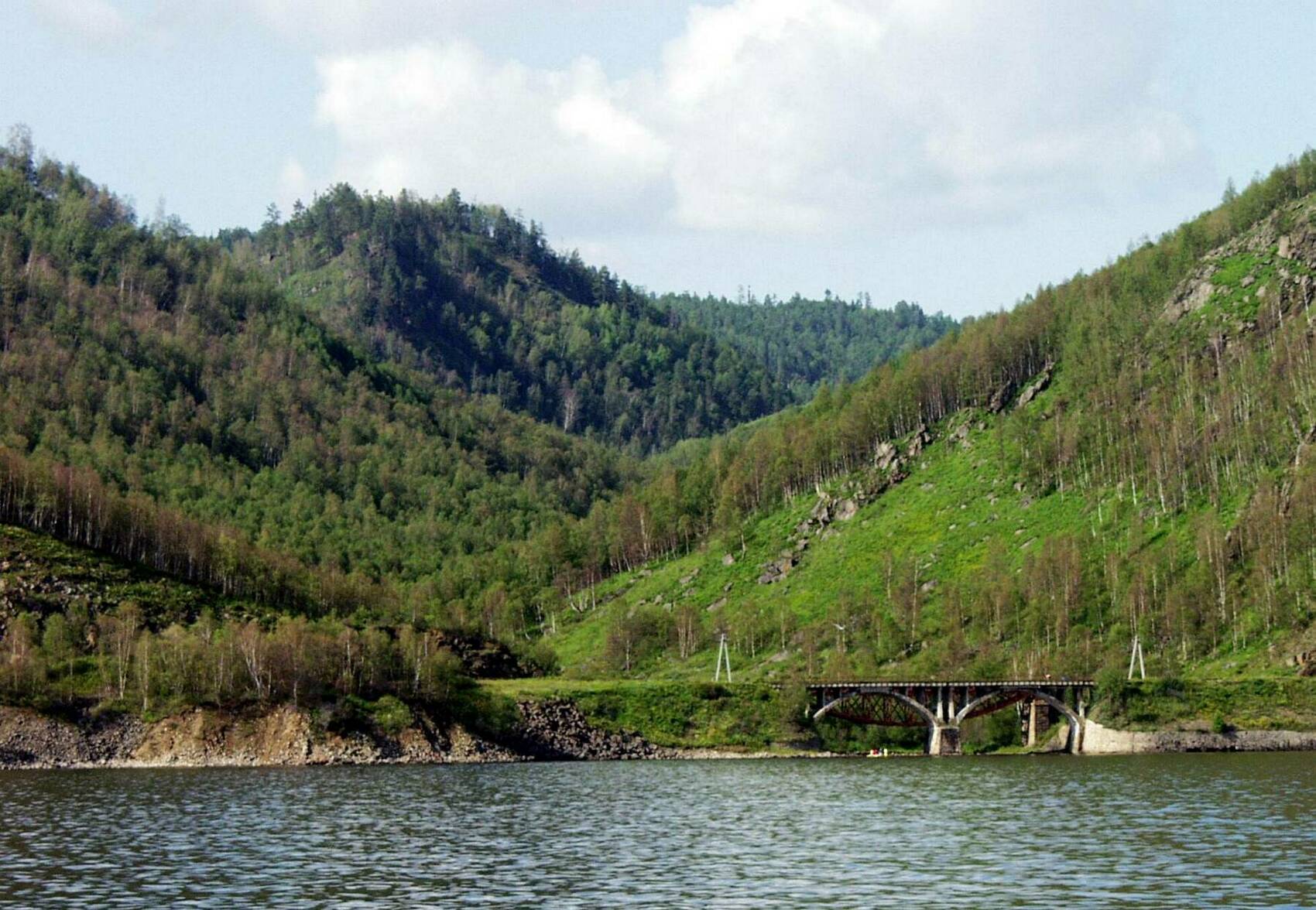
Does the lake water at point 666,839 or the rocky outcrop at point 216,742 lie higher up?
the rocky outcrop at point 216,742

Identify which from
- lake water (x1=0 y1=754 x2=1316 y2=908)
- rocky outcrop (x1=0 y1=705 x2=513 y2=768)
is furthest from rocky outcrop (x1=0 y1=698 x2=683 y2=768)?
lake water (x1=0 y1=754 x2=1316 y2=908)

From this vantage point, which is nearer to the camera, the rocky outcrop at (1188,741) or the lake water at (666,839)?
the lake water at (666,839)

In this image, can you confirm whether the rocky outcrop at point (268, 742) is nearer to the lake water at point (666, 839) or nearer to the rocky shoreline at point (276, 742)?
the rocky shoreline at point (276, 742)

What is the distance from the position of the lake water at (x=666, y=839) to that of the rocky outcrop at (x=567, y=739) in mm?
32439

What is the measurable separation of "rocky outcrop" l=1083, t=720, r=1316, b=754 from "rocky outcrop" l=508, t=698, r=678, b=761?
5420 centimetres

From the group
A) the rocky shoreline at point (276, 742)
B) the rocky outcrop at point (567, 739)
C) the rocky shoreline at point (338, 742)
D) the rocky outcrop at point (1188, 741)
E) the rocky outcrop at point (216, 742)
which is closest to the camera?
the rocky outcrop at point (216, 742)

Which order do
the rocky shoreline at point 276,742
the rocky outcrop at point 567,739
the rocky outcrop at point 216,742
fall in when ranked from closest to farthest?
the rocky outcrop at point 216,742, the rocky shoreline at point 276,742, the rocky outcrop at point 567,739

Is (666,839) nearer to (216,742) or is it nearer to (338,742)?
(338,742)

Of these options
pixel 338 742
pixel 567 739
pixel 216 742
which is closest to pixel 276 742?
pixel 216 742

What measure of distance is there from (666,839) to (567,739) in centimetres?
9538

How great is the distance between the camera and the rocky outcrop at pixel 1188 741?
187250 mm

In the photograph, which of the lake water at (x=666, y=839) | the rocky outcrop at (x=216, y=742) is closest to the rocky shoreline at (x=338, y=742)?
the rocky outcrop at (x=216, y=742)

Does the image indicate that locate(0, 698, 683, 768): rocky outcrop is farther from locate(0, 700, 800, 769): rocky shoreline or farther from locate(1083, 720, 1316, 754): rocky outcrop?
locate(1083, 720, 1316, 754): rocky outcrop

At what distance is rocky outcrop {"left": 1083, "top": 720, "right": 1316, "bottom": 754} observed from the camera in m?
187
